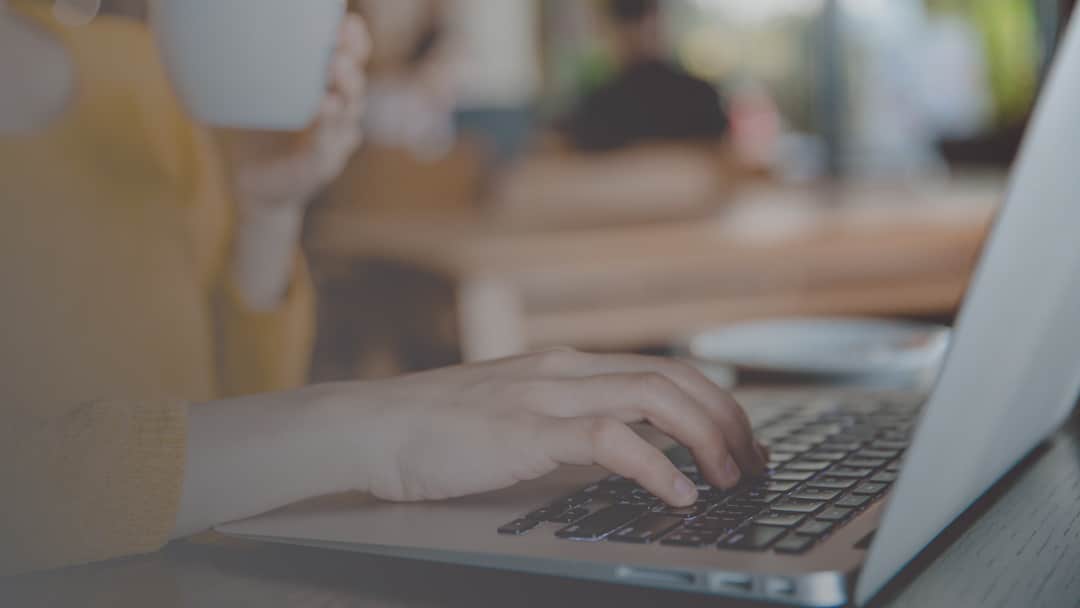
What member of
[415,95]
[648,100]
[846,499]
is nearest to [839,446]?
[846,499]

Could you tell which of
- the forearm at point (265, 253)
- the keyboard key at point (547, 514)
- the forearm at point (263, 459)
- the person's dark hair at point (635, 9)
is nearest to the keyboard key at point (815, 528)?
the keyboard key at point (547, 514)

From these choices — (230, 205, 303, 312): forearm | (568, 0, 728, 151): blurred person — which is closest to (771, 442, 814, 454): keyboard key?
(230, 205, 303, 312): forearm

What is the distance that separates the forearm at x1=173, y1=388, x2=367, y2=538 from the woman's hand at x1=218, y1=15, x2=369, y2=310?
0.28 m

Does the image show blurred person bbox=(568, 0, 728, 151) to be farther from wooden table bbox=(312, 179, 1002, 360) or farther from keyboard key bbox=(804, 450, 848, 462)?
keyboard key bbox=(804, 450, 848, 462)

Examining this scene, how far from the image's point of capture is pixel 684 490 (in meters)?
0.50

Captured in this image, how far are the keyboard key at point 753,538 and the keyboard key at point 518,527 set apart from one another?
0.09m

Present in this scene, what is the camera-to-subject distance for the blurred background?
1.93 m

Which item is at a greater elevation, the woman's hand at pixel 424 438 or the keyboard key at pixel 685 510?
the woman's hand at pixel 424 438

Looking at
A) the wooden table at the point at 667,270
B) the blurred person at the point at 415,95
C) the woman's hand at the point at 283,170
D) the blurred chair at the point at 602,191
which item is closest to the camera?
the woman's hand at the point at 283,170

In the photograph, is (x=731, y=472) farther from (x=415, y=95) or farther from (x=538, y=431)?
(x=415, y=95)

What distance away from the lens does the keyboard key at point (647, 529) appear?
0.45 metres

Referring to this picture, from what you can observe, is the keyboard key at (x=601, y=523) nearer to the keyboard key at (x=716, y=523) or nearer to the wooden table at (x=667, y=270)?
the keyboard key at (x=716, y=523)

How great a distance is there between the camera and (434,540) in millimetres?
472

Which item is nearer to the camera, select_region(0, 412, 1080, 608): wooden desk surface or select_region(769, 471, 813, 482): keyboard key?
select_region(0, 412, 1080, 608): wooden desk surface
